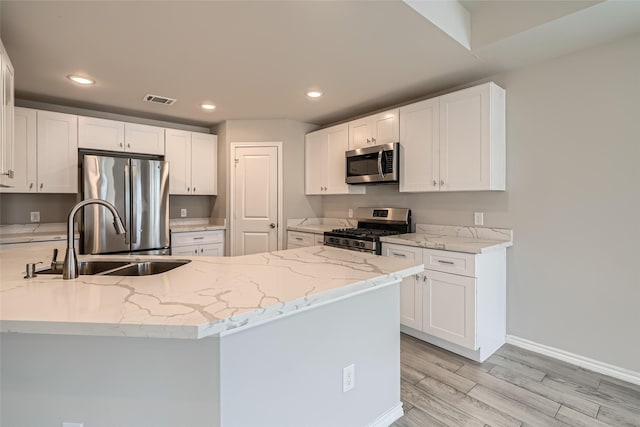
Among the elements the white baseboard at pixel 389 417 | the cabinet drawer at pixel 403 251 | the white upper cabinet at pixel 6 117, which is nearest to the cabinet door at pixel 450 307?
the cabinet drawer at pixel 403 251

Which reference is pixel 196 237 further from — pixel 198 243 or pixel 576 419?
pixel 576 419

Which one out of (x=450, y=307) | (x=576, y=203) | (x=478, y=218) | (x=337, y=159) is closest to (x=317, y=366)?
(x=450, y=307)

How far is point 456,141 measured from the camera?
9.24ft

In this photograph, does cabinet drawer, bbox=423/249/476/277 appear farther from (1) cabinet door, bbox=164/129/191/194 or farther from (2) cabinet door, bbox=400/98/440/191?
(1) cabinet door, bbox=164/129/191/194

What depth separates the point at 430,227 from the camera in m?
3.33

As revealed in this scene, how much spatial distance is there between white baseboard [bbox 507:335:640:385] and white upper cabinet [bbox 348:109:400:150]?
219cm

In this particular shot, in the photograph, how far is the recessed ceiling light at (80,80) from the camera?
9.36 feet

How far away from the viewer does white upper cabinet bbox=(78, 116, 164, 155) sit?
3.59 metres

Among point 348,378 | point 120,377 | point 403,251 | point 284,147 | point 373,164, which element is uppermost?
point 284,147

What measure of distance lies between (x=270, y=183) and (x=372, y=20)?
8.98 feet

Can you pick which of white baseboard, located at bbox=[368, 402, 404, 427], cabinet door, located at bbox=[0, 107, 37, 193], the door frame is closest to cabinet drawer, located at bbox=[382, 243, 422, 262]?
white baseboard, located at bbox=[368, 402, 404, 427]

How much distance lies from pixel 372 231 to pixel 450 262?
1.13 metres

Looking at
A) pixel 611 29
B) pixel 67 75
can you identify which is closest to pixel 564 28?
pixel 611 29

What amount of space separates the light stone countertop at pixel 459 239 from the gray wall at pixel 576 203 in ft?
0.32
